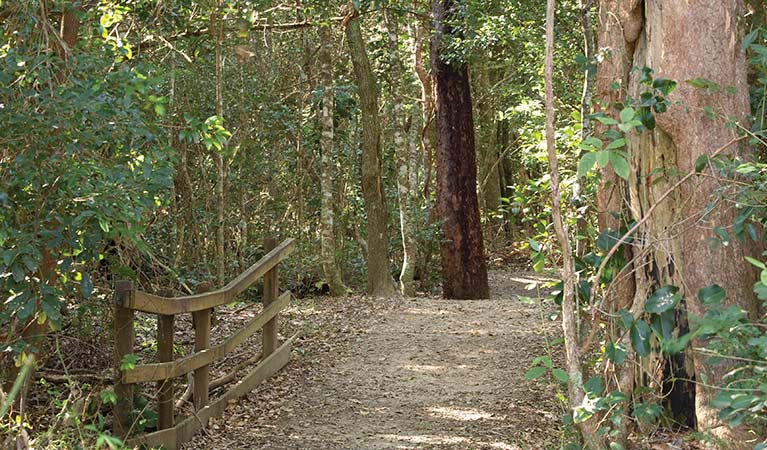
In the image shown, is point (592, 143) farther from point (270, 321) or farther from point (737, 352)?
point (270, 321)

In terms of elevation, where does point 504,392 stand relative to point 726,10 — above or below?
below

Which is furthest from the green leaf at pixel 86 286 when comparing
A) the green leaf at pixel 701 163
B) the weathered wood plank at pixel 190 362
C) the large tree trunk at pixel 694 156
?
the green leaf at pixel 701 163

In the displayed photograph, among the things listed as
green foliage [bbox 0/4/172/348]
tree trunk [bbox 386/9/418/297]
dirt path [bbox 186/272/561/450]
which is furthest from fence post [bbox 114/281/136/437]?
tree trunk [bbox 386/9/418/297]

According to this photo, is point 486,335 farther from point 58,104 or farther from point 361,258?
point 58,104

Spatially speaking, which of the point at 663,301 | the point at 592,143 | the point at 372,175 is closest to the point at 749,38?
the point at 592,143

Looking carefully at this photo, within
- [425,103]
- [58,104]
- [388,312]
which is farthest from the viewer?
[425,103]

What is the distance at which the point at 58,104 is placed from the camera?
5441 millimetres

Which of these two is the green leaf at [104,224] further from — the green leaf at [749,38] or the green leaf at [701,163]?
the green leaf at [749,38]

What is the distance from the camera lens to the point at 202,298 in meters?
7.96

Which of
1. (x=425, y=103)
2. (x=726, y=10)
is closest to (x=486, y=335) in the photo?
(x=726, y=10)

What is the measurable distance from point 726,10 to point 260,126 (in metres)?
11.3

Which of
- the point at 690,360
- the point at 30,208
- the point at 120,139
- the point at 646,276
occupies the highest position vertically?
the point at 120,139

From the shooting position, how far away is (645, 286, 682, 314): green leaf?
504 cm

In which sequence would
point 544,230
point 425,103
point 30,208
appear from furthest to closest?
point 425,103
point 544,230
point 30,208
